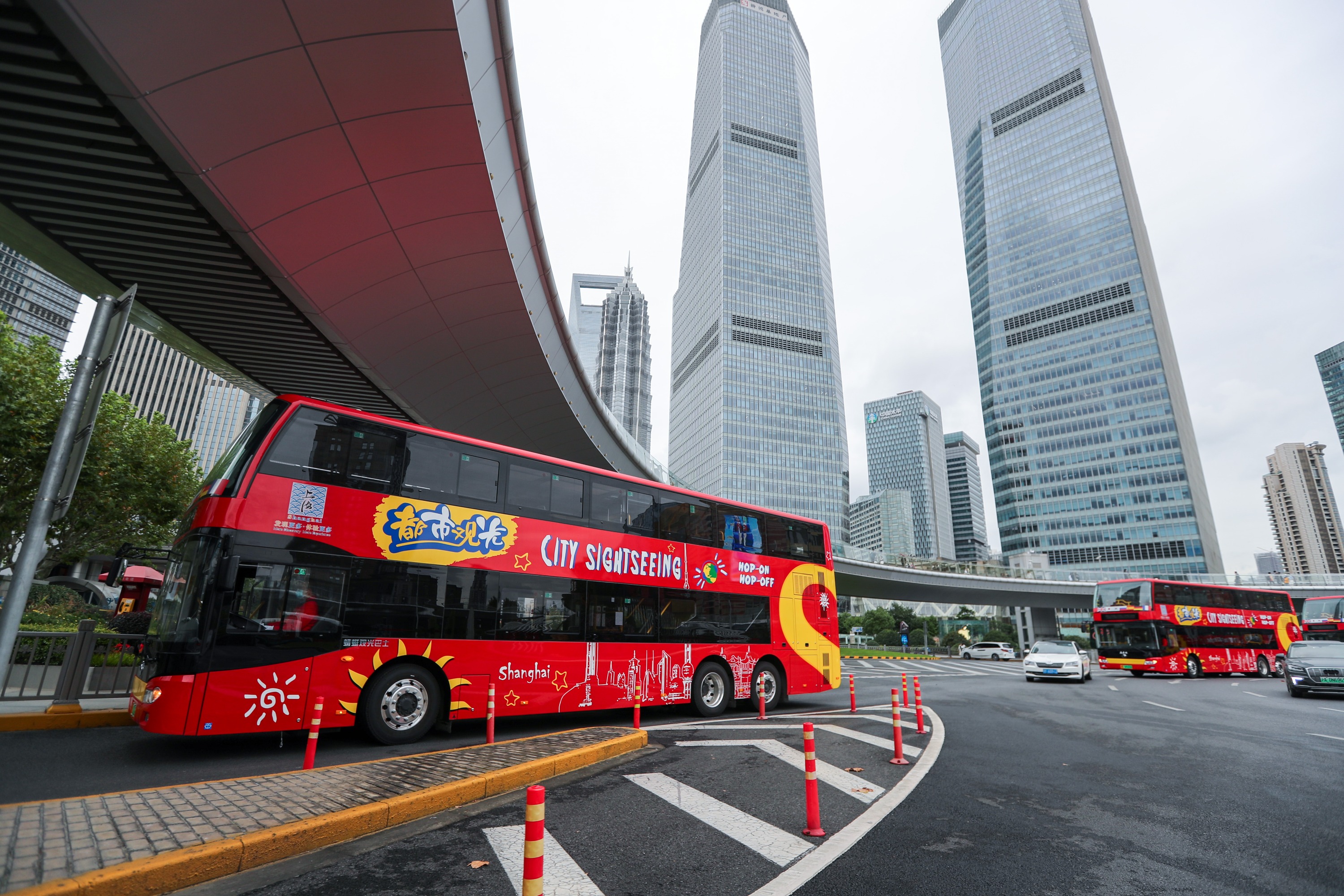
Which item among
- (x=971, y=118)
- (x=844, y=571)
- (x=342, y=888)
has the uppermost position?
(x=971, y=118)

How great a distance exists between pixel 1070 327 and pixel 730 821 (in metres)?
145

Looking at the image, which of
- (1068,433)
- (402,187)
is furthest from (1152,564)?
(402,187)

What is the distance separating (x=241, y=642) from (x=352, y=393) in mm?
11532

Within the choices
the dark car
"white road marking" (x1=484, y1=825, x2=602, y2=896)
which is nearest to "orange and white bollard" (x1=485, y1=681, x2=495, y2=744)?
"white road marking" (x1=484, y1=825, x2=602, y2=896)

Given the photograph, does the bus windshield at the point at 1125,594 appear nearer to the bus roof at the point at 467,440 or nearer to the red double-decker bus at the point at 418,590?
the bus roof at the point at 467,440

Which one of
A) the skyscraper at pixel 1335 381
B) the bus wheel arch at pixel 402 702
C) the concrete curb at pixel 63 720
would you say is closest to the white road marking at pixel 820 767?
the bus wheel arch at pixel 402 702

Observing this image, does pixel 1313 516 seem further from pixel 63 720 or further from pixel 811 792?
pixel 63 720

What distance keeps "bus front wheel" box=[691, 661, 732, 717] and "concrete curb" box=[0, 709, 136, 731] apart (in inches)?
344

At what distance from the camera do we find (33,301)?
113438mm

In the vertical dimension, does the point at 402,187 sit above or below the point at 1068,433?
below

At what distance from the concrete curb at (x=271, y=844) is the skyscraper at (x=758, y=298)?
11139 cm

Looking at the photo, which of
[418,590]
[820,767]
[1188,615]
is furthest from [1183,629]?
[418,590]

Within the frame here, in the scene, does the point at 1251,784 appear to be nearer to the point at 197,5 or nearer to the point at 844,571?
the point at 197,5

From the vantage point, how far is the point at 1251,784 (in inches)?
269
